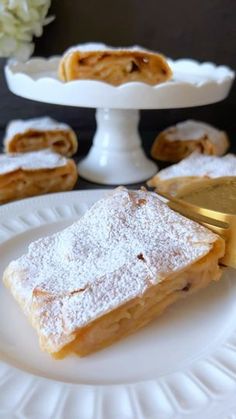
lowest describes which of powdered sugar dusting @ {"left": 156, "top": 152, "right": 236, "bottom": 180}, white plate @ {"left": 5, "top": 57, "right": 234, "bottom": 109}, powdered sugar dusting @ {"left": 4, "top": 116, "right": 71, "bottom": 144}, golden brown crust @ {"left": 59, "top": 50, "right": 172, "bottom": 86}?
powdered sugar dusting @ {"left": 156, "top": 152, "right": 236, "bottom": 180}

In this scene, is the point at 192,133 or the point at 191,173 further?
the point at 192,133

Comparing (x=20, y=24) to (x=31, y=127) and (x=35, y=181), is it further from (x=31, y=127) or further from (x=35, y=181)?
(x=35, y=181)

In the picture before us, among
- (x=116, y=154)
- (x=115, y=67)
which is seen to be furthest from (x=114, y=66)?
(x=116, y=154)

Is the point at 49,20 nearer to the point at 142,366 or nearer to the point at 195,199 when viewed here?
the point at 195,199

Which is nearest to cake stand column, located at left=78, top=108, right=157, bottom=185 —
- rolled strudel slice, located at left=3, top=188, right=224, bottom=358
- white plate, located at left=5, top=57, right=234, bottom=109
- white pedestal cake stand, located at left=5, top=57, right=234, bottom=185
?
white pedestal cake stand, located at left=5, top=57, right=234, bottom=185

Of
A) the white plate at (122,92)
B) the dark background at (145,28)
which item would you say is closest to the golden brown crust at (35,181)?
the white plate at (122,92)

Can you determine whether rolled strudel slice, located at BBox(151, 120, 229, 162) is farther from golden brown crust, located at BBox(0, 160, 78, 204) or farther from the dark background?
golden brown crust, located at BBox(0, 160, 78, 204)

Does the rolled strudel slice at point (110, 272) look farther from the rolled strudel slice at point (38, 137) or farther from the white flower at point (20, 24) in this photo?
the white flower at point (20, 24)

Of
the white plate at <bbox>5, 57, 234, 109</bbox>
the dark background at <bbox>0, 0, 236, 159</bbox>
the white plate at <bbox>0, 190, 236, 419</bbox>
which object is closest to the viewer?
the white plate at <bbox>0, 190, 236, 419</bbox>
